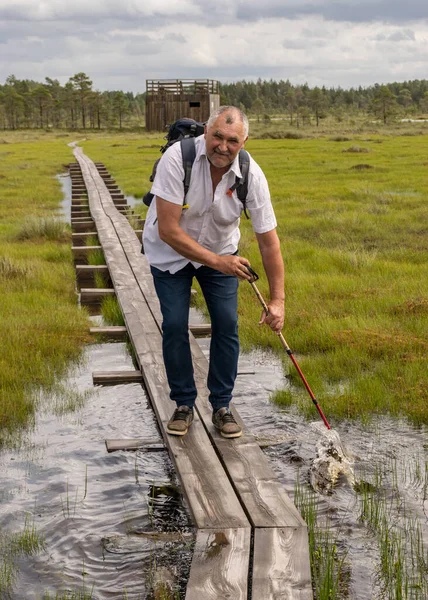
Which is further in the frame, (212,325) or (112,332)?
(112,332)

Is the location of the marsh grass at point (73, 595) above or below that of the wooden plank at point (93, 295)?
above

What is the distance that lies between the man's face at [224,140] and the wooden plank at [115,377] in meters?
2.55

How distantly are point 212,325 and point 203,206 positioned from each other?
2.62 feet

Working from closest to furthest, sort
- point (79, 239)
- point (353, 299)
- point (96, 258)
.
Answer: point (353, 299) → point (96, 258) → point (79, 239)

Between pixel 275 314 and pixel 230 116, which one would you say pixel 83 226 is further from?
pixel 230 116

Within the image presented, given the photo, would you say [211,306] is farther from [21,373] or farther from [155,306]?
[155,306]

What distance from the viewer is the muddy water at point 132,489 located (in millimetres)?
3752

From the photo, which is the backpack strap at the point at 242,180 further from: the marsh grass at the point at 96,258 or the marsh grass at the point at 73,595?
the marsh grass at the point at 96,258

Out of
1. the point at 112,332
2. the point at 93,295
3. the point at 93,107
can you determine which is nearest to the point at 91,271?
the point at 93,295

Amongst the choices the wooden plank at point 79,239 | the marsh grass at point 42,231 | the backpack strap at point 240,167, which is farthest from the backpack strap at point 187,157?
the marsh grass at point 42,231

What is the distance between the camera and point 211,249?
479cm

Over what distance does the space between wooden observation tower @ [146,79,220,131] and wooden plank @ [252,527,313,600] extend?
61341mm

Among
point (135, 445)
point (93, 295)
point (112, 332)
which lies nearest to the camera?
point (135, 445)

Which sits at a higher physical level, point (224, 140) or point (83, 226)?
point (224, 140)
